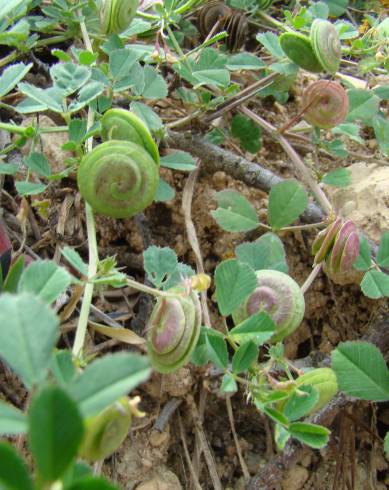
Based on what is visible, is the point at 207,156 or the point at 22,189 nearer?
the point at 22,189

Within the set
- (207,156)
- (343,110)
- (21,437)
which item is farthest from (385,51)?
(21,437)

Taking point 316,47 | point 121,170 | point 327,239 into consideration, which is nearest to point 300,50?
point 316,47

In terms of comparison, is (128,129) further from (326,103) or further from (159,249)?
(326,103)

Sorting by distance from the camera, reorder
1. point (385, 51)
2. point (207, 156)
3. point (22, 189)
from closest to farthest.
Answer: point (22, 189), point (207, 156), point (385, 51)

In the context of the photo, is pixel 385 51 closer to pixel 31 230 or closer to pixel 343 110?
pixel 343 110

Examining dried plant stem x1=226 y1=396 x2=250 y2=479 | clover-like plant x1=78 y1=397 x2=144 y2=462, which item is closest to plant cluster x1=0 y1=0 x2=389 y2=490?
clover-like plant x1=78 y1=397 x2=144 y2=462

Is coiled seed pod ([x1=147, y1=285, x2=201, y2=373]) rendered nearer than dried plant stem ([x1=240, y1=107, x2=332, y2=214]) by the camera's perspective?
Yes

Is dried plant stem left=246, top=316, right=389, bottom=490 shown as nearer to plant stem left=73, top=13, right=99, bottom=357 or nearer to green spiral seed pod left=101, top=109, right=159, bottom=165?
plant stem left=73, top=13, right=99, bottom=357
